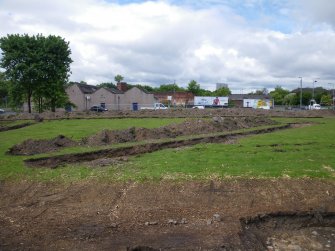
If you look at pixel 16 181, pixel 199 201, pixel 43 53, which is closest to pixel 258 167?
pixel 199 201

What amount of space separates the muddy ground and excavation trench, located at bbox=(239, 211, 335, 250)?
0.07ft

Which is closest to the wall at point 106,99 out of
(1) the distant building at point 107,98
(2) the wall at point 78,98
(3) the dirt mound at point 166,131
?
(1) the distant building at point 107,98

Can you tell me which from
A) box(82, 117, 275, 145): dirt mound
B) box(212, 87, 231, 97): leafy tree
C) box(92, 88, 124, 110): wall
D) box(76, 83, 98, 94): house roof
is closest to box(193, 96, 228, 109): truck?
box(92, 88, 124, 110): wall

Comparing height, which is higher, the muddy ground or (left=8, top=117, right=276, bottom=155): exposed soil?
(left=8, top=117, right=276, bottom=155): exposed soil

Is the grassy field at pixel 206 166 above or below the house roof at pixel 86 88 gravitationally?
below

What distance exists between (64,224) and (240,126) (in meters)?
23.4

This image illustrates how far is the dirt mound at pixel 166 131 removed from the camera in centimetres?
2108

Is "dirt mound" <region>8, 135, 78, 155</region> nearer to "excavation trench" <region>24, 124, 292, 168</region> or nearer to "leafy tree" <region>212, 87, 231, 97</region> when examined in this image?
"excavation trench" <region>24, 124, 292, 168</region>

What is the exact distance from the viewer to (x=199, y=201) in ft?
34.3

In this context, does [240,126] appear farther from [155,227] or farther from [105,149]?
[155,227]

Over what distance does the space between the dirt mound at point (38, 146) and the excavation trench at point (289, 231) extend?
1165 centimetres

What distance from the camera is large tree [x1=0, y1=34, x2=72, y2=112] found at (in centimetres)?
4969

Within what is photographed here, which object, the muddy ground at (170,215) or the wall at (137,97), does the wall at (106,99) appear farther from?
the muddy ground at (170,215)

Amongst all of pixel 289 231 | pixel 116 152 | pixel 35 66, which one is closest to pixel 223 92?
pixel 35 66
